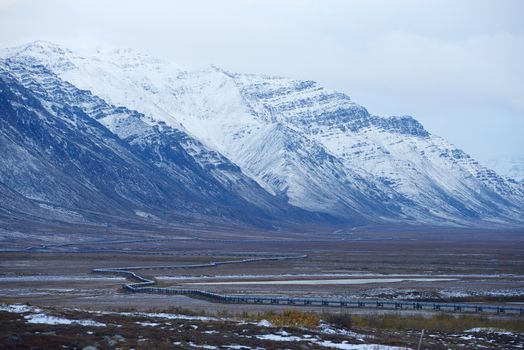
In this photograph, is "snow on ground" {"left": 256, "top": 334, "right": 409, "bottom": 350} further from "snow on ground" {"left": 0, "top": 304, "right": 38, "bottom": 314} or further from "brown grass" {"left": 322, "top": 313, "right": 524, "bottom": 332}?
"snow on ground" {"left": 0, "top": 304, "right": 38, "bottom": 314}

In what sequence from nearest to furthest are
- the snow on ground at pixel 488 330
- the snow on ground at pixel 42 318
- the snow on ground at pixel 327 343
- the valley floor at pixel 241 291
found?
the snow on ground at pixel 327 343
the valley floor at pixel 241 291
the snow on ground at pixel 42 318
the snow on ground at pixel 488 330

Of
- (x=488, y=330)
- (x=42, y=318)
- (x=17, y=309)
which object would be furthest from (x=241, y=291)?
(x=42, y=318)

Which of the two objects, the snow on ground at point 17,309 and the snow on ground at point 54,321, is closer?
the snow on ground at point 54,321

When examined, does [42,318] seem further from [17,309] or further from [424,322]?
[424,322]

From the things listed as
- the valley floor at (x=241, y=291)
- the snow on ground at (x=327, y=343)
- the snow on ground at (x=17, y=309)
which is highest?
the snow on ground at (x=17, y=309)

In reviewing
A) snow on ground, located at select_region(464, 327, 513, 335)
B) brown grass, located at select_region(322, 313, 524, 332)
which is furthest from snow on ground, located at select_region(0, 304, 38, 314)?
snow on ground, located at select_region(464, 327, 513, 335)

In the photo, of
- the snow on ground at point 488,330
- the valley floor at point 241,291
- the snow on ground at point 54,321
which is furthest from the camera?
the snow on ground at point 488,330

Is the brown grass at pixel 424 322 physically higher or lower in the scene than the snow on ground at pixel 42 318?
lower

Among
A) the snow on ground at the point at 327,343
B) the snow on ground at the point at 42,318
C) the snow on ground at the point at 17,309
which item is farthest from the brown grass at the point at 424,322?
the snow on ground at the point at 17,309

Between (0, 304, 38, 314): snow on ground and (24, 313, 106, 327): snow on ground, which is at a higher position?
(0, 304, 38, 314): snow on ground

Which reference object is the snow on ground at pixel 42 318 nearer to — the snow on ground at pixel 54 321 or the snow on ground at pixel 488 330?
the snow on ground at pixel 54 321

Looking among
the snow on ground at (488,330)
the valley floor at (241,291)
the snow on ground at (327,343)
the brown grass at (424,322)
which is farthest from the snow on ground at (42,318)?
the snow on ground at (488,330)

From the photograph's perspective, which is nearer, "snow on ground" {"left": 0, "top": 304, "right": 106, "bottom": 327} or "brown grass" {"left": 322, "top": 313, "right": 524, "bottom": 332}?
"snow on ground" {"left": 0, "top": 304, "right": 106, "bottom": 327}

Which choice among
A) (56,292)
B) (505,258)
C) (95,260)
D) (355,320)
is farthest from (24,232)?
(355,320)
